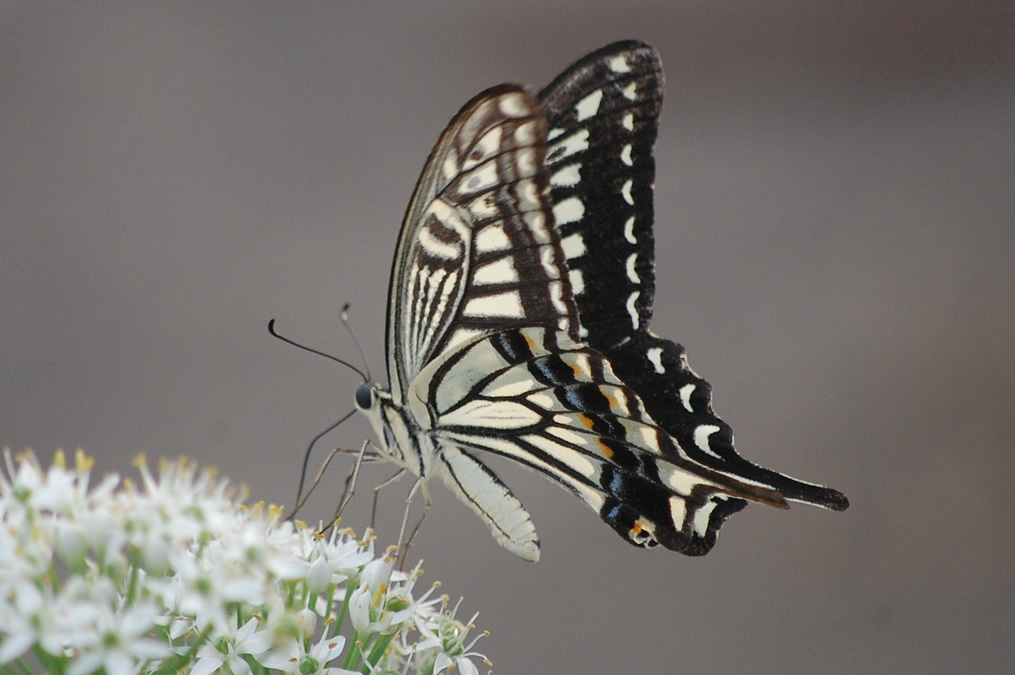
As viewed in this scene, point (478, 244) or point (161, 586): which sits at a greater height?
point (478, 244)

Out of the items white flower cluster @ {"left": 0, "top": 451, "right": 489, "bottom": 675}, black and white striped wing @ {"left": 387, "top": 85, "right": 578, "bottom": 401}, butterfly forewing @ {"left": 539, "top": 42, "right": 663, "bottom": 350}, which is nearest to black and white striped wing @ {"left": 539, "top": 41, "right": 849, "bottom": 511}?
butterfly forewing @ {"left": 539, "top": 42, "right": 663, "bottom": 350}

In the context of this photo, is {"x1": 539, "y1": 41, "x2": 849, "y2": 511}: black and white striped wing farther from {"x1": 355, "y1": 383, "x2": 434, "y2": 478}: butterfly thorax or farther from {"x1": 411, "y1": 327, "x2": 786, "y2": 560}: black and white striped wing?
{"x1": 355, "y1": 383, "x2": 434, "y2": 478}: butterfly thorax

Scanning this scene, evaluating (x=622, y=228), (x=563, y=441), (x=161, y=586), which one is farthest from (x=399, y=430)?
(x=161, y=586)

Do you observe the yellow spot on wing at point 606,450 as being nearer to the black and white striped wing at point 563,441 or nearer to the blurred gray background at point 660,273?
the black and white striped wing at point 563,441

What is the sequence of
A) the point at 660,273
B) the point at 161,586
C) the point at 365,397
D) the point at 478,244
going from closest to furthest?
the point at 161,586, the point at 478,244, the point at 365,397, the point at 660,273

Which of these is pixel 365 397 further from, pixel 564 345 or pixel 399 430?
pixel 564 345

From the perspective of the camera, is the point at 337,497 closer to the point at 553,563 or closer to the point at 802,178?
the point at 553,563

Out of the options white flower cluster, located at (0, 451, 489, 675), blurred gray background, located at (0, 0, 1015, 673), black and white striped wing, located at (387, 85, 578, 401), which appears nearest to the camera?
white flower cluster, located at (0, 451, 489, 675)

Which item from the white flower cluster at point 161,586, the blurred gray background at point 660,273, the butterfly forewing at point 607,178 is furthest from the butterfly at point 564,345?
the blurred gray background at point 660,273
